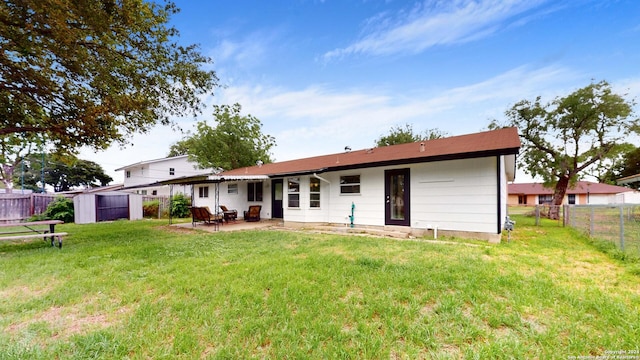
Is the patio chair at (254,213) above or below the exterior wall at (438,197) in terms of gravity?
below

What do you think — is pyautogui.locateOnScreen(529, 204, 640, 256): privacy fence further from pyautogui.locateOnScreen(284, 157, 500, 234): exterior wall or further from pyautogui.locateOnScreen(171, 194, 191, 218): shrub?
pyautogui.locateOnScreen(171, 194, 191, 218): shrub

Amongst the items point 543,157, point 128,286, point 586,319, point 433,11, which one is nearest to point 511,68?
point 433,11

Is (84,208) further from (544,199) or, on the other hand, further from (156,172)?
(544,199)

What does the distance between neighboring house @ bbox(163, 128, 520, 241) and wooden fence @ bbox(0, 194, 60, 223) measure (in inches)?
409

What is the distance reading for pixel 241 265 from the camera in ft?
16.4

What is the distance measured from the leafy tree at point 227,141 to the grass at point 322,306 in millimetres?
18498

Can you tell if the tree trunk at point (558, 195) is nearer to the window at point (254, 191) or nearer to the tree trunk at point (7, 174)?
the window at point (254, 191)

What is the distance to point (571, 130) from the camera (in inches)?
640

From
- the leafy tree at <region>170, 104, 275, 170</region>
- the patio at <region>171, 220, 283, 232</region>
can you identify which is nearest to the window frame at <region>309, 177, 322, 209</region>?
the patio at <region>171, 220, 283, 232</region>

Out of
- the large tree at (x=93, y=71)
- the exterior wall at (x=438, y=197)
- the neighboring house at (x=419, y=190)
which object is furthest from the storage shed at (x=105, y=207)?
the exterior wall at (x=438, y=197)

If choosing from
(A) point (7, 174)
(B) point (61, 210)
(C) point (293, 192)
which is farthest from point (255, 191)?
(A) point (7, 174)

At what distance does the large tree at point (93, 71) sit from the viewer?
5781 mm

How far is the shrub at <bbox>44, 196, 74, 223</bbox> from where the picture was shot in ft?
48.3

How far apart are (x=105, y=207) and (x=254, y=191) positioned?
9589 millimetres
